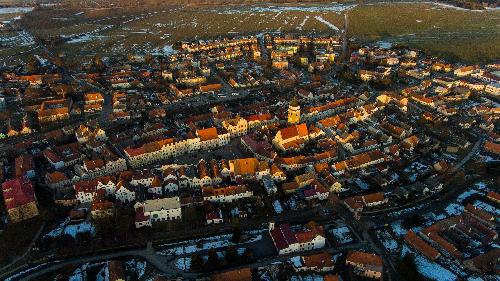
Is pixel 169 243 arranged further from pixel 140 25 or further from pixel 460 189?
pixel 140 25

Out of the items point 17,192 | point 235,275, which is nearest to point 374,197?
point 235,275

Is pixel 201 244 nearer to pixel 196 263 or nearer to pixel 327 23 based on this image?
pixel 196 263

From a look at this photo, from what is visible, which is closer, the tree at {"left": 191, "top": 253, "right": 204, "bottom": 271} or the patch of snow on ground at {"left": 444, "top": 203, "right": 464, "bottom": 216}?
the tree at {"left": 191, "top": 253, "right": 204, "bottom": 271}

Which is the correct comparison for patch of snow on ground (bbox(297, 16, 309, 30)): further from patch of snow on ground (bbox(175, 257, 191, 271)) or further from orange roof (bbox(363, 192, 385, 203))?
patch of snow on ground (bbox(175, 257, 191, 271))

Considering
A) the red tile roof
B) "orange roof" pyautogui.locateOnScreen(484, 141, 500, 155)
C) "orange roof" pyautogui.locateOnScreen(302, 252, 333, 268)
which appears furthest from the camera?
"orange roof" pyautogui.locateOnScreen(484, 141, 500, 155)

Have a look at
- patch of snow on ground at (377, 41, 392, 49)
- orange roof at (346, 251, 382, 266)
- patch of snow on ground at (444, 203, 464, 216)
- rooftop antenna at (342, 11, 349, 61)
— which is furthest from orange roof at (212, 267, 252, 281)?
patch of snow on ground at (377, 41, 392, 49)

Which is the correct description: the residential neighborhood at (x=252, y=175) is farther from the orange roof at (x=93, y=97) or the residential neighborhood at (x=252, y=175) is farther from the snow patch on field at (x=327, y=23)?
the snow patch on field at (x=327, y=23)

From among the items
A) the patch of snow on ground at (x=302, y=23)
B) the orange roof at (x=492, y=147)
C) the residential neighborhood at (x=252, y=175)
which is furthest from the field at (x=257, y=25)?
the orange roof at (x=492, y=147)

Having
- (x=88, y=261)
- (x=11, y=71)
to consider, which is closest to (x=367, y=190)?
(x=88, y=261)
